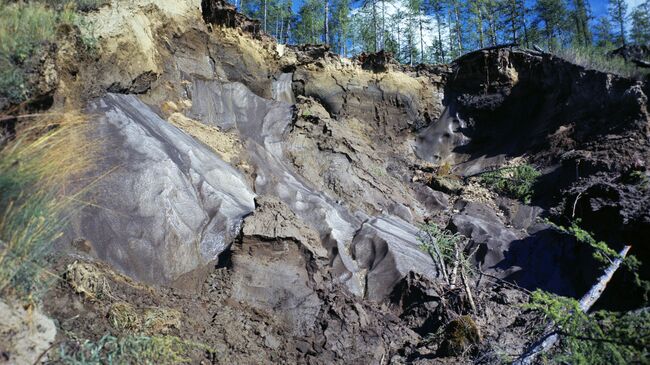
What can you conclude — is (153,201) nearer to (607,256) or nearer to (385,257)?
(385,257)

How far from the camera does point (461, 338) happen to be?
18.8ft

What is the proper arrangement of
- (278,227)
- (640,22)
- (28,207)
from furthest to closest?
(640,22) < (278,227) < (28,207)

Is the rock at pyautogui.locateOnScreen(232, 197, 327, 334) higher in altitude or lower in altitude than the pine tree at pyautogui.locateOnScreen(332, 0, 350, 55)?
lower

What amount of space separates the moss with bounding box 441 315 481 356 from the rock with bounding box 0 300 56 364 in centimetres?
453

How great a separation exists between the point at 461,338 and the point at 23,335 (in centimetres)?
479

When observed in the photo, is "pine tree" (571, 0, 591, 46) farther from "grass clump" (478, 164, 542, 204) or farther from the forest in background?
"grass clump" (478, 164, 542, 204)

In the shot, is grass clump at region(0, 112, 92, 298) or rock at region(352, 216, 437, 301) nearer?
grass clump at region(0, 112, 92, 298)

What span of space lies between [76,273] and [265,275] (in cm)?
277

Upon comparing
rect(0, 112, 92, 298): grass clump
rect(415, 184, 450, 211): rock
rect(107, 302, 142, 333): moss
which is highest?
rect(0, 112, 92, 298): grass clump

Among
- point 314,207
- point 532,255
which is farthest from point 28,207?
point 532,255

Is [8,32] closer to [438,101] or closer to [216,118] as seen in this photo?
[216,118]

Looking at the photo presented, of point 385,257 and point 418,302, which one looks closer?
point 418,302

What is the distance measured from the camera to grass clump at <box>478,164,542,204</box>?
1305 centimetres

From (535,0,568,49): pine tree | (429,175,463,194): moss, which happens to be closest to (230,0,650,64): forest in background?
(535,0,568,49): pine tree
